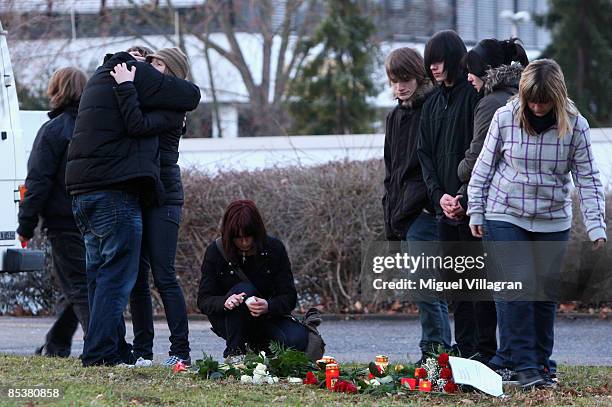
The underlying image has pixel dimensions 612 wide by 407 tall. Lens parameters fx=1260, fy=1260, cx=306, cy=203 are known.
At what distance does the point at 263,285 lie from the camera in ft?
24.5

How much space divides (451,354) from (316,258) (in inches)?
194

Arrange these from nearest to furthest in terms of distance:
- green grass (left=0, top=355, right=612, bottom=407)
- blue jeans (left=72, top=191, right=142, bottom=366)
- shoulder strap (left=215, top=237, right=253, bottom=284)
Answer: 1. green grass (left=0, top=355, right=612, bottom=407)
2. blue jeans (left=72, top=191, right=142, bottom=366)
3. shoulder strap (left=215, top=237, right=253, bottom=284)

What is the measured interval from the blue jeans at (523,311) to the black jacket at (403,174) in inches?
30.7

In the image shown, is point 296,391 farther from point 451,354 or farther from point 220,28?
point 220,28

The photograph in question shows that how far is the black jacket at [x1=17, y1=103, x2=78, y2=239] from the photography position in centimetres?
797

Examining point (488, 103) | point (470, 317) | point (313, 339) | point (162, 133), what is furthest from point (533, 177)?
point (162, 133)

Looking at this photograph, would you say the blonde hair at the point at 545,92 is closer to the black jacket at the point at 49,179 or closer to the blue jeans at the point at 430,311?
the blue jeans at the point at 430,311

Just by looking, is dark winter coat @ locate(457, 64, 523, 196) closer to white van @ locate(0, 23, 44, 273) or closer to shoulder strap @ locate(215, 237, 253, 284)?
shoulder strap @ locate(215, 237, 253, 284)

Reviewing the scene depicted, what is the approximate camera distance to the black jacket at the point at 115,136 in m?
7.12

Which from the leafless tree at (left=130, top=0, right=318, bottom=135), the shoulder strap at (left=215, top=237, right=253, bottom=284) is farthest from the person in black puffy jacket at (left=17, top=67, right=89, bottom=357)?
the leafless tree at (left=130, top=0, right=318, bottom=135)

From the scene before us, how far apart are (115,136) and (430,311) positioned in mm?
2085

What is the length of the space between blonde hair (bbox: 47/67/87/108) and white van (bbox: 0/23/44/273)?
1193 mm

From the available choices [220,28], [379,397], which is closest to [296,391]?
[379,397]

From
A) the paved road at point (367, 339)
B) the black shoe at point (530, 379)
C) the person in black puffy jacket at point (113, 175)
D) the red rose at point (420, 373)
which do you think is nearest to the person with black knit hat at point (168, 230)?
the person in black puffy jacket at point (113, 175)
